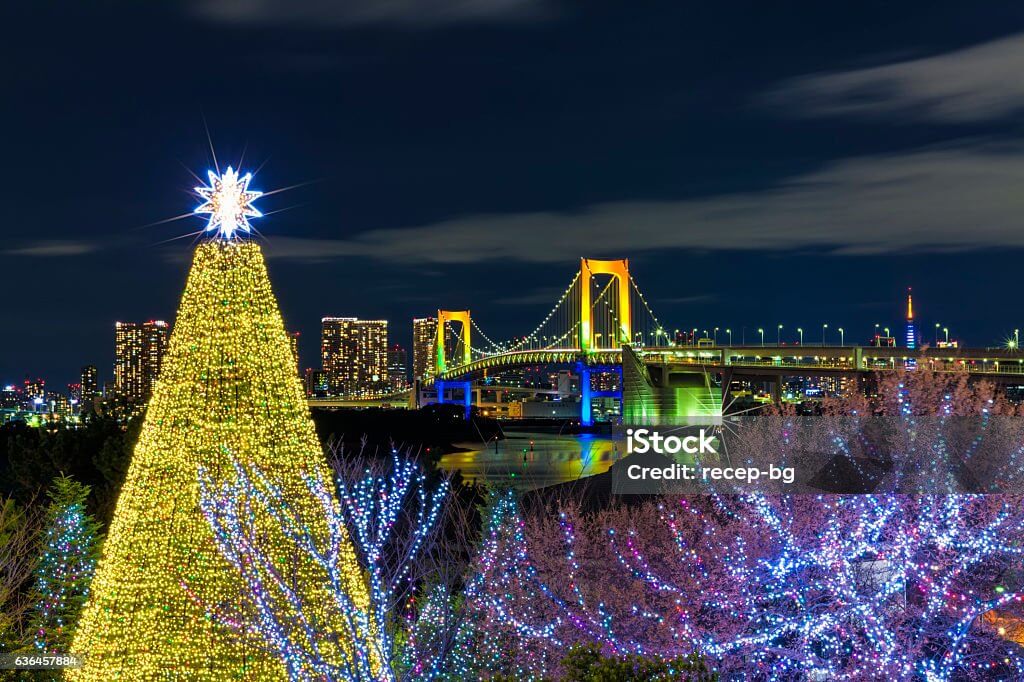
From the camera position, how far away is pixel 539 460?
1941 inches

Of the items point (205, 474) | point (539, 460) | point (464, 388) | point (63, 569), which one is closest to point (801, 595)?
point (205, 474)

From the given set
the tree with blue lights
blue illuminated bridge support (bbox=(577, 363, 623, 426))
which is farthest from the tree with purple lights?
blue illuminated bridge support (bbox=(577, 363, 623, 426))

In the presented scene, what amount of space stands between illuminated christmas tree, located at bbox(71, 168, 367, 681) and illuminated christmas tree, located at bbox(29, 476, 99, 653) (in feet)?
Result: 17.3

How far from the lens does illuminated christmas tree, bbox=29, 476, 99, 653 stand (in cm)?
1515

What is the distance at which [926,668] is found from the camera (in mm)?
12711

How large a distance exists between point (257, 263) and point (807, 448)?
11.6 m

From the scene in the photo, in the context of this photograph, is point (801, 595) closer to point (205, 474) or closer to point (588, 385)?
point (205, 474)

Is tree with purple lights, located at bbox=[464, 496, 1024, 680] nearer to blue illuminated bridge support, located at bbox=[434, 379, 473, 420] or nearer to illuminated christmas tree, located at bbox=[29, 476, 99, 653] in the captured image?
illuminated christmas tree, located at bbox=[29, 476, 99, 653]

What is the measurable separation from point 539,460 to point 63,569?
3454cm

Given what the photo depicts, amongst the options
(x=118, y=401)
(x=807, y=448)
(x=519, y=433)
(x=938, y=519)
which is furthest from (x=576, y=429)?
(x=938, y=519)

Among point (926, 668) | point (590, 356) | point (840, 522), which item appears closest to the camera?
point (926, 668)

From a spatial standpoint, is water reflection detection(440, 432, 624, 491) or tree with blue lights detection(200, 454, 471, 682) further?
water reflection detection(440, 432, 624, 491)

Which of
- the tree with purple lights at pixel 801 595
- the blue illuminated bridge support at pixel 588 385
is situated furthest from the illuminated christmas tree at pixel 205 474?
the blue illuminated bridge support at pixel 588 385

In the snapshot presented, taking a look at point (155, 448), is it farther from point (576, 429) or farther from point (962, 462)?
point (576, 429)
